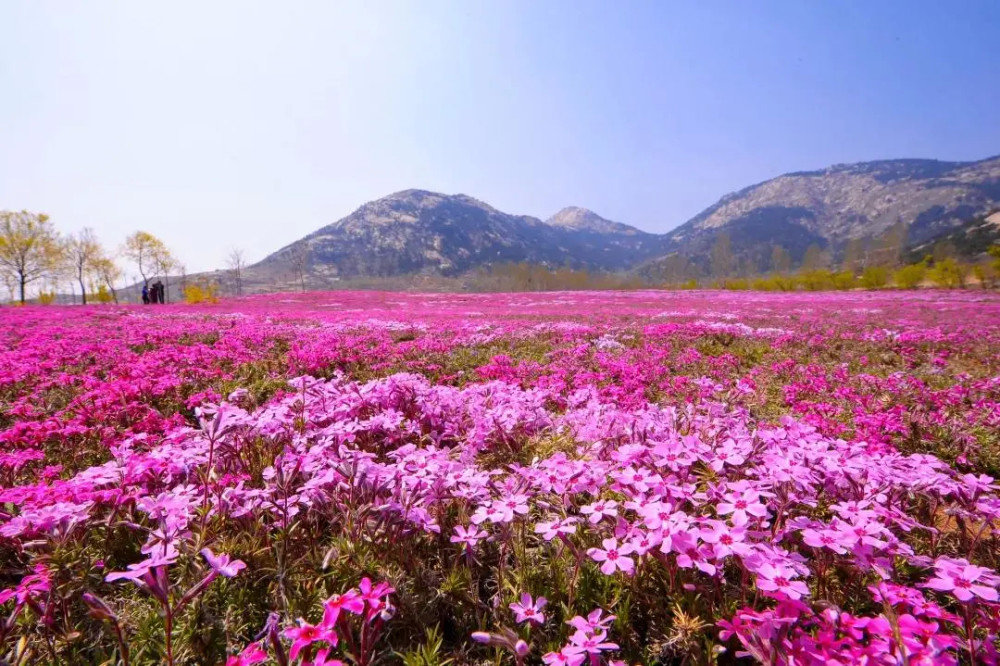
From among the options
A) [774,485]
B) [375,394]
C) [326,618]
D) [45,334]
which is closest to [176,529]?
[326,618]

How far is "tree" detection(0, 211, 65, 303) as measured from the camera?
5620cm

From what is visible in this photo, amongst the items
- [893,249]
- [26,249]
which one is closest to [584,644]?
[26,249]

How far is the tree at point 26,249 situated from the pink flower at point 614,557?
80373 mm

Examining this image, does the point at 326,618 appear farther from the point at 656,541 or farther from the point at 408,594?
the point at 656,541

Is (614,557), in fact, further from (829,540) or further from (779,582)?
(829,540)

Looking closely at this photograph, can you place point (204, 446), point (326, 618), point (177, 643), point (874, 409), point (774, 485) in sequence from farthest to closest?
point (874, 409)
point (204, 446)
point (774, 485)
point (177, 643)
point (326, 618)

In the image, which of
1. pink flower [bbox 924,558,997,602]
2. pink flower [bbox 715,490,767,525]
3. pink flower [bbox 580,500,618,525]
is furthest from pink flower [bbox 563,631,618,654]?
pink flower [bbox 924,558,997,602]

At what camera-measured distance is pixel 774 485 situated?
7.78 ft

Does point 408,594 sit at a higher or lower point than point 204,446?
lower

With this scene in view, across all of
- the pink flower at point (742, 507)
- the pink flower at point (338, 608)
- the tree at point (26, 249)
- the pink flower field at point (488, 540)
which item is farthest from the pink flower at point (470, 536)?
the tree at point (26, 249)

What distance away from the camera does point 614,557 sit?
6.91 ft

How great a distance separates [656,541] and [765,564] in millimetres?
430

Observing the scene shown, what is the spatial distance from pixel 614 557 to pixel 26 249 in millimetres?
83487

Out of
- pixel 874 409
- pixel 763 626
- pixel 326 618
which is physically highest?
pixel 326 618
